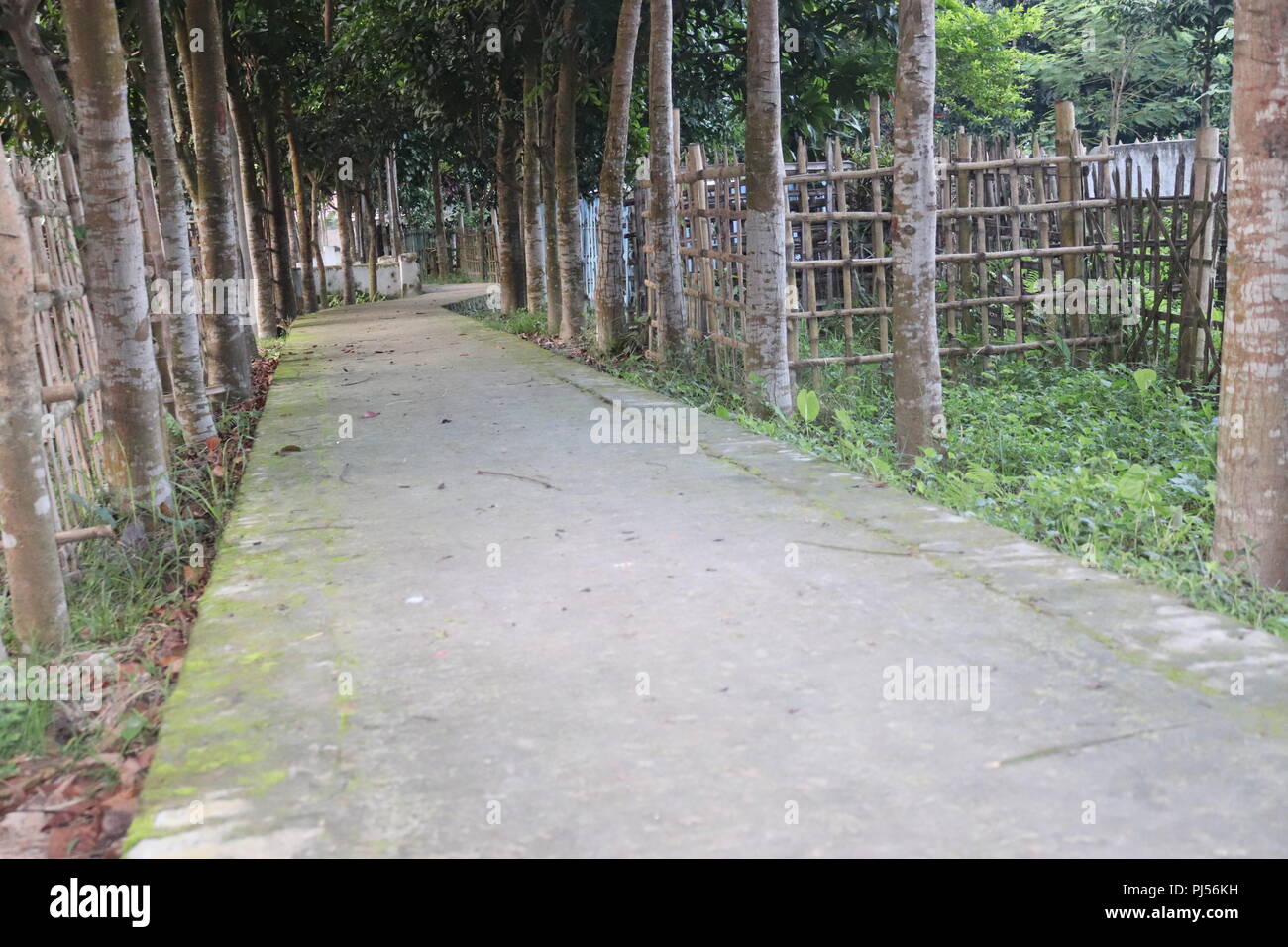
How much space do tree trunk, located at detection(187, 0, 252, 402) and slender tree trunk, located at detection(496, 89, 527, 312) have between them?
6466 millimetres

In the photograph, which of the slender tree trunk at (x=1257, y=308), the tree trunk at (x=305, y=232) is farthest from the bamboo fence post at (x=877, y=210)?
the tree trunk at (x=305, y=232)

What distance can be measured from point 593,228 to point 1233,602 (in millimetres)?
13091

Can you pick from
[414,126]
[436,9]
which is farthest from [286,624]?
[414,126]

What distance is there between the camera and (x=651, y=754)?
2.83 meters

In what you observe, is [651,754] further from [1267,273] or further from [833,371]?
[833,371]

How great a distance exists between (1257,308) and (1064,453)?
2836 mm

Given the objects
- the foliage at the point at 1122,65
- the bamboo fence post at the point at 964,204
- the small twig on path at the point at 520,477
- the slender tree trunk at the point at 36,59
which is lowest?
the small twig on path at the point at 520,477

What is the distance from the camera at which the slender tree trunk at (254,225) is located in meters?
15.1

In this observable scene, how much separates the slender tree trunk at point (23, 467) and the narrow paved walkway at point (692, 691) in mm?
Answer: 542

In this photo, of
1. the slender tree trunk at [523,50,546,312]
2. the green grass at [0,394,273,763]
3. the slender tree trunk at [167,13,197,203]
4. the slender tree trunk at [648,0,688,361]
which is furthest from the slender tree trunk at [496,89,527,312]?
the green grass at [0,394,273,763]

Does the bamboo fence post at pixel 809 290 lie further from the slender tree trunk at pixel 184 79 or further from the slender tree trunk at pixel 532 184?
the slender tree trunk at pixel 532 184

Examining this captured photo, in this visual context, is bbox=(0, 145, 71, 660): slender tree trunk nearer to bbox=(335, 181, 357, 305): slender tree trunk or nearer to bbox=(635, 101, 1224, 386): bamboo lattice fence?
bbox=(635, 101, 1224, 386): bamboo lattice fence

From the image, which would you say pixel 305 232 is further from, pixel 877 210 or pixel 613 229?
pixel 877 210
